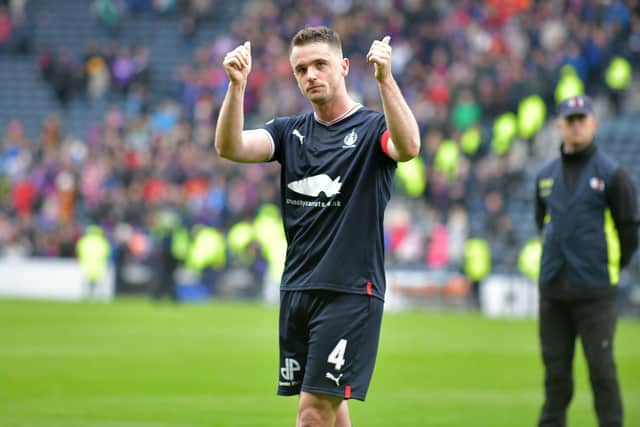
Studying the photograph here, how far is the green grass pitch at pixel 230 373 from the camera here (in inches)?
433

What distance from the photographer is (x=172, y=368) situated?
14977 millimetres

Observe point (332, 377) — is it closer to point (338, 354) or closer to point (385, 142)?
point (338, 354)

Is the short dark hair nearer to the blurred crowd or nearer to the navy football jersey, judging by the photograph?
the navy football jersey

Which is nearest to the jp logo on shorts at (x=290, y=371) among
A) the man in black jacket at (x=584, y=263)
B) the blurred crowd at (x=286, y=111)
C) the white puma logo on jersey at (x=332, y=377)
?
the white puma logo on jersey at (x=332, y=377)

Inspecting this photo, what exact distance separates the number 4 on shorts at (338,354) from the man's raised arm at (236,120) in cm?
108

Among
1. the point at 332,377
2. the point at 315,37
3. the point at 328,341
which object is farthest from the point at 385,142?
the point at 332,377

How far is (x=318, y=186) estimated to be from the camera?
654 centimetres

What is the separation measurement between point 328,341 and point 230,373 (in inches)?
330

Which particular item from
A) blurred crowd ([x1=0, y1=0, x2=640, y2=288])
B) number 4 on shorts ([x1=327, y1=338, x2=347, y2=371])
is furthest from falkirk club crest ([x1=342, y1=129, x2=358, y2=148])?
blurred crowd ([x1=0, y1=0, x2=640, y2=288])

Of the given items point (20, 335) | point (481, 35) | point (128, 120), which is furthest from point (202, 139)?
point (20, 335)

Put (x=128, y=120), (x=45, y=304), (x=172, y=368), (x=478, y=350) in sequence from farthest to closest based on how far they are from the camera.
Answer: (x=128, y=120), (x=45, y=304), (x=478, y=350), (x=172, y=368)

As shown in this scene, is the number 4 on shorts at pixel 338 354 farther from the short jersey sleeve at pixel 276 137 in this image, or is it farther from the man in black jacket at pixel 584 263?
the man in black jacket at pixel 584 263

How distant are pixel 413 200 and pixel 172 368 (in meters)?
16.4

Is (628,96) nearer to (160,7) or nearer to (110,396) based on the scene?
(160,7)
